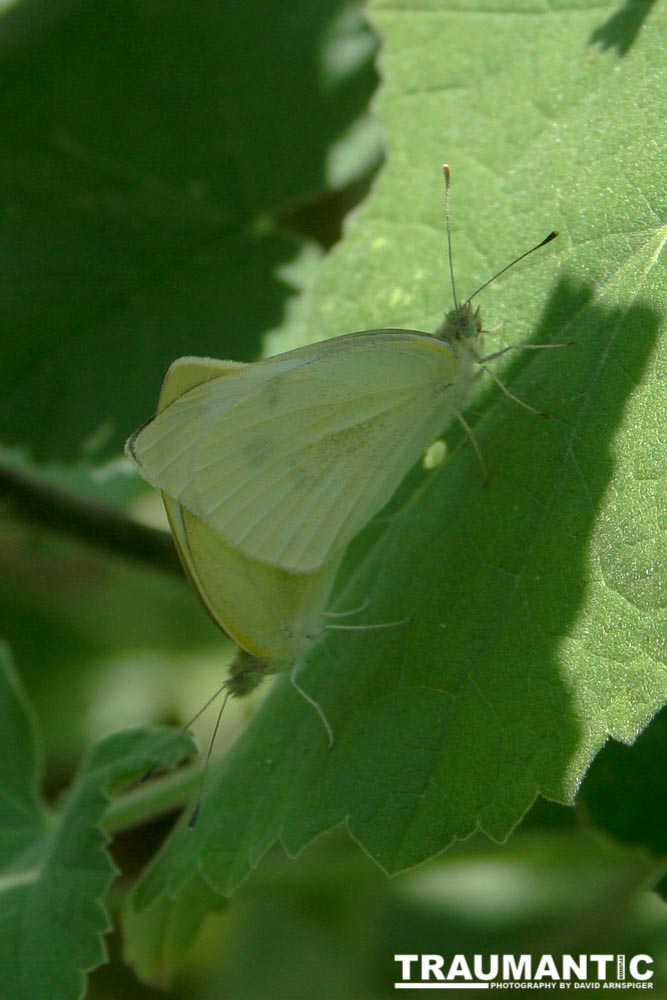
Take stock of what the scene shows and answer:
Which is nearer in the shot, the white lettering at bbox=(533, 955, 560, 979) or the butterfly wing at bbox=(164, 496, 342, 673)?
the butterfly wing at bbox=(164, 496, 342, 673)

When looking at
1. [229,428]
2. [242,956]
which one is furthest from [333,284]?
[242,956]

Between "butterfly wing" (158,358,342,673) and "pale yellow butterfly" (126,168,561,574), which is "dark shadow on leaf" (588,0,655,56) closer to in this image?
"pale yellow butterfly" (126,168,561,574)

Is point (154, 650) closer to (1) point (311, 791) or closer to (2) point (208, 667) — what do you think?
(2) point (208, 667)

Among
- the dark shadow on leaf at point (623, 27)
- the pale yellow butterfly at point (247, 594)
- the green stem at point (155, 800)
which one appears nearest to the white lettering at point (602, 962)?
the green stem at point (155, 800)

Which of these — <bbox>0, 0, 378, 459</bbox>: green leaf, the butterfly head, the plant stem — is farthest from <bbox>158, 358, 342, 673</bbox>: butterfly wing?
<bbox>0, 0, 378, 459</bbox>: green leaf

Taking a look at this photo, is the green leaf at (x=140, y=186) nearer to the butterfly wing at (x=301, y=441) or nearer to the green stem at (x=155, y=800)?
the butterfly wing at (x=301, y=441)

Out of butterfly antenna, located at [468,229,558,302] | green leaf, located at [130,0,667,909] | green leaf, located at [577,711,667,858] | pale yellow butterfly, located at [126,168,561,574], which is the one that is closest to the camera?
green leaf, located at [130,0,667,909]

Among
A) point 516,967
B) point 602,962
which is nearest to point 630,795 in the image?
point 602,962
